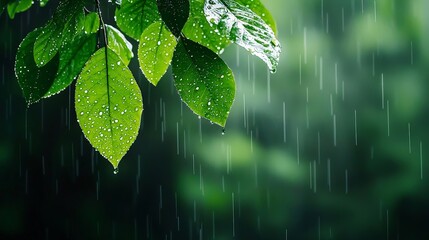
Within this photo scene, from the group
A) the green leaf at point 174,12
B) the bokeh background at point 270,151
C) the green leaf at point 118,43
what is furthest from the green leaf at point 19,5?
the bokeh background at point 270,151

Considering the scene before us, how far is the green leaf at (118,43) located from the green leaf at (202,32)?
87 millimetres

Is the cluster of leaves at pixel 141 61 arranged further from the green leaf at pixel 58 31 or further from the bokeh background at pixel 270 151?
the bokeh background at pixel 270 151

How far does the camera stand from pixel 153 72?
37 centimetres

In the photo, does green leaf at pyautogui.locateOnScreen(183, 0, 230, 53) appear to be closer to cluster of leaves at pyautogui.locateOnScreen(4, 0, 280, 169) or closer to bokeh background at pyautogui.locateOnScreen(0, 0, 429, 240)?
cluster of leaves at pyautogui.locateOnScreen(4, 0, 280, 169)

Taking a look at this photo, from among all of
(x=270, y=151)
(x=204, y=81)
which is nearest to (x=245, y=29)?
(x=204, y=81)

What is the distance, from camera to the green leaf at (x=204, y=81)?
1.09ft

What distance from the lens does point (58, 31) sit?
1.12ft

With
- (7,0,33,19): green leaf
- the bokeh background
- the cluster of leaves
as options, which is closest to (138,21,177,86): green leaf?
the cluster of leaves

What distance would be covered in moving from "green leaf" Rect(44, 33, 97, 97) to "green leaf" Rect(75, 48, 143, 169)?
0.13 feet

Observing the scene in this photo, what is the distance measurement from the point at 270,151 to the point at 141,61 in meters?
5.68

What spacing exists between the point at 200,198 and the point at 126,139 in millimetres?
5523

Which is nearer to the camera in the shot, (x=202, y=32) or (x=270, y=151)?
(x=202, y=32)

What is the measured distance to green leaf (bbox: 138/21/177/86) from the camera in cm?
36

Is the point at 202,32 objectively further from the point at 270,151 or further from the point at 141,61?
the point at 270,151
